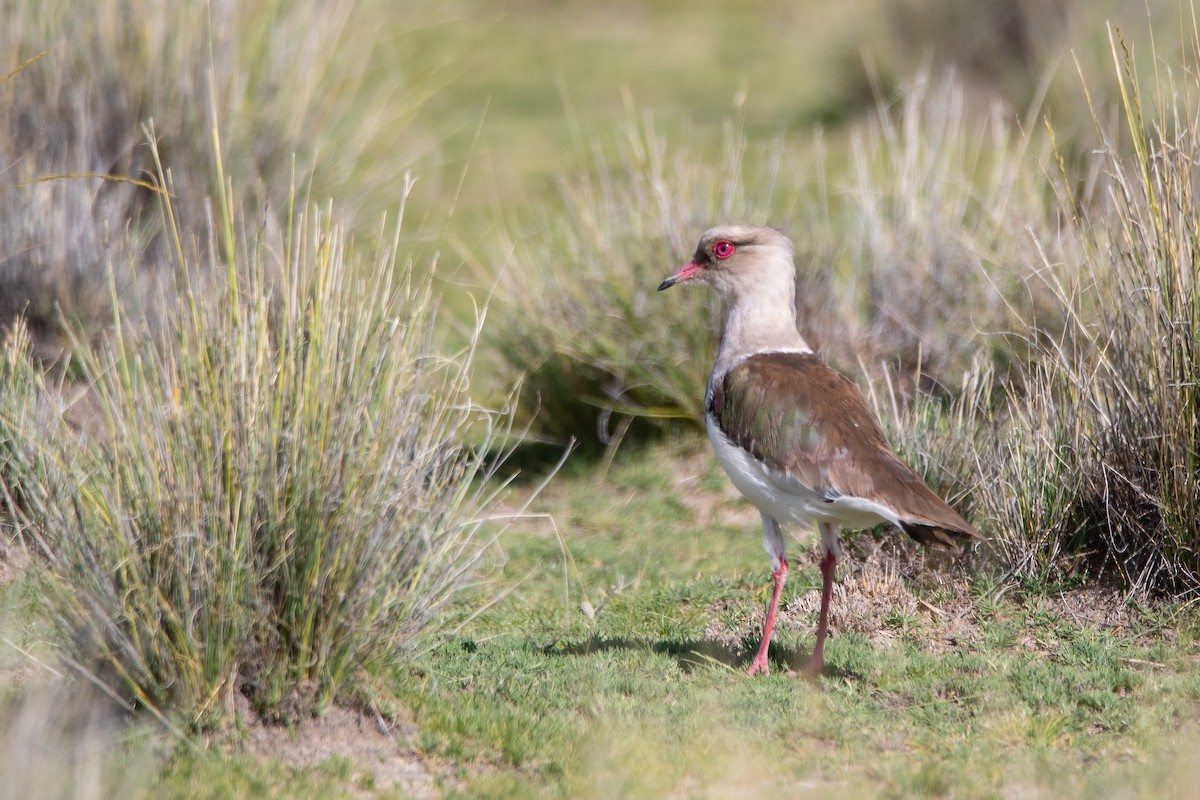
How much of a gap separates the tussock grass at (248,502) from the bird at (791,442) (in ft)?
4.70

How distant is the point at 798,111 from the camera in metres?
16.0

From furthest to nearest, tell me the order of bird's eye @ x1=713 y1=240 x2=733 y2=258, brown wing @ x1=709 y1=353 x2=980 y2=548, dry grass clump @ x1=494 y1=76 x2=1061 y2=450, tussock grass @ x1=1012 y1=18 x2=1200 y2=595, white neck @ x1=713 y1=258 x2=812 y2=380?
1. dry grass clump @ x1=494 y1=76 x2=1061 y2=450
2. bird's eye @ x1=713 y1=240 x2=733 y2=258
3. white neck @ x1=713 y1=258 x2=812 y2=380
4. tussock grass @ x1=1012 y1=18 x2=1200 y2=595
5. brown wing @ x1=709 y1=353 x2=980 y2=548

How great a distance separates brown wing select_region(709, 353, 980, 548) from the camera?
5195 millimetres

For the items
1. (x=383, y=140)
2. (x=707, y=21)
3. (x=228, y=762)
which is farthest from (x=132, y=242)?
(x=707, y=21)

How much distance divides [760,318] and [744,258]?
339 mm

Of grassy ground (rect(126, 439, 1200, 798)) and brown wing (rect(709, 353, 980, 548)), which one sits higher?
brown wing (rect(709, 353, 980, 548))

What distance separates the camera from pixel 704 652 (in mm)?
5883

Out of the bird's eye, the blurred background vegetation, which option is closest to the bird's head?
the bird's eye

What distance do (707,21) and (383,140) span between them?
1155cm

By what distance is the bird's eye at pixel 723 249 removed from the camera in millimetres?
6429

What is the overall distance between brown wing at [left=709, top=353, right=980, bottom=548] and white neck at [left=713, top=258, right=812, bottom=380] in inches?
5.7

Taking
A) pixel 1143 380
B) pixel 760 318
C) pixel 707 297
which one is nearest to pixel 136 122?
pixel 707 297

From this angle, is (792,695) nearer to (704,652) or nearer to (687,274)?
(704,652)

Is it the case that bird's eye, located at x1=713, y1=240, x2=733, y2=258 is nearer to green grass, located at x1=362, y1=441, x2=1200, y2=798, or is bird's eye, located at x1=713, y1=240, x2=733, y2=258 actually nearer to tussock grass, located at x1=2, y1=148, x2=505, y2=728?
green grass, located at x1=362, y1=441, x2=1200, y2=798
